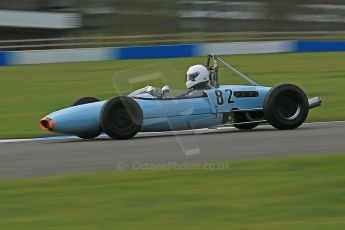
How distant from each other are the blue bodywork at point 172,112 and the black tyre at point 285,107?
36 cm

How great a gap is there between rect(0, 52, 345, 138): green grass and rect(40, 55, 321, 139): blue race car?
0.31 metres

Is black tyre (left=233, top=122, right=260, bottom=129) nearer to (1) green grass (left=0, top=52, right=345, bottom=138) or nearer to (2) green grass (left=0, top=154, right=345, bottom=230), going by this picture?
(1) green grass (left=0, top=52, right=345, bottom=138)

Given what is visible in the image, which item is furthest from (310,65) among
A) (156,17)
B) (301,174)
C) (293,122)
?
(156,17)

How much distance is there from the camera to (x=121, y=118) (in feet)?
28.4

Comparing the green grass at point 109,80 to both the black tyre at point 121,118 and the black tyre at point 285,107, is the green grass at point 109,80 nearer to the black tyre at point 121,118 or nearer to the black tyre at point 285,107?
the black tyre at point 121,118

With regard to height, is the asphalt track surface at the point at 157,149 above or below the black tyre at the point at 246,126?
below

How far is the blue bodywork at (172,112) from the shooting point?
28.8 feet

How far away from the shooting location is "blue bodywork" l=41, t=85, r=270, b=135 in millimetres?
8766

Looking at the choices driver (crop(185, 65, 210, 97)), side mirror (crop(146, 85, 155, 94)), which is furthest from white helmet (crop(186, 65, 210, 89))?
side mirror (crop(146, 85, 155, 94))

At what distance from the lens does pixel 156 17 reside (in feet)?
127

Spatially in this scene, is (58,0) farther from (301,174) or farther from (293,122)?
(301,174)

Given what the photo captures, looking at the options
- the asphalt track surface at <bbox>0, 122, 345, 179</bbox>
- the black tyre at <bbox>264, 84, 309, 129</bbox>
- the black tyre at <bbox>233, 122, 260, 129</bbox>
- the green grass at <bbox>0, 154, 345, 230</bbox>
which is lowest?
the green grass at <bbox>0, 154, 345, 230</bbox>

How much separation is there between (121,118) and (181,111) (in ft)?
2.48

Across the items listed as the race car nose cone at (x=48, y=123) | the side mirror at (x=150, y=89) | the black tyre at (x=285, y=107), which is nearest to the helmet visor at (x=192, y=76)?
the side mirror at (x=150, y=89)
